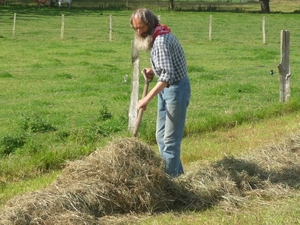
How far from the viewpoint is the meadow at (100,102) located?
9.79 metres

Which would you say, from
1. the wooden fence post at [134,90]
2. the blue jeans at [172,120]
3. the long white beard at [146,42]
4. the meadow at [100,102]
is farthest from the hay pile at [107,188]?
the wooden fence post at [134,90]

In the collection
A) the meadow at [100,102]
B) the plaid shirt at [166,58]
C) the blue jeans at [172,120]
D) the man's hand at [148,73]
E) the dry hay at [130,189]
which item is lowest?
the meadow at [100,102]

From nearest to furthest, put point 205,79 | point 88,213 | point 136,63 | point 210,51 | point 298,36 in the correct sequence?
1. point 88,213
2. point 136,63
3. point 205,79
4. point 210,51
5. point 298,36

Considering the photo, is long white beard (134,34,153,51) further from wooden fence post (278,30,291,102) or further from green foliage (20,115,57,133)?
wooden fence post (278,30,291,102)

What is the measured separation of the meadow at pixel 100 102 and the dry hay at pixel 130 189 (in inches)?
16.7

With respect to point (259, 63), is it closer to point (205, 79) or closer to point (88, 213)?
point (205, 79)

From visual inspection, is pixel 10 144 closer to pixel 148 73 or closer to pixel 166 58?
pixel 148 73

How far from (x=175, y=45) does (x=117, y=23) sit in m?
36.6

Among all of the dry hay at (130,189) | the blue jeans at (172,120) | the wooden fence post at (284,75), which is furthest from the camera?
the wooden fence post at (284,75)

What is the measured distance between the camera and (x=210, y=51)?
2864cm

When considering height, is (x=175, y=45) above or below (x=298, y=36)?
above

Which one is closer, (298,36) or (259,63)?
(259,63)

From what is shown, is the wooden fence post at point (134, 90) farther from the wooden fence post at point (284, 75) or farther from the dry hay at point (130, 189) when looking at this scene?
the wooden fence post at point (284, 75)

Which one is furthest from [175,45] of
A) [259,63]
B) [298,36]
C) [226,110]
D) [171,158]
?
[298,36]
